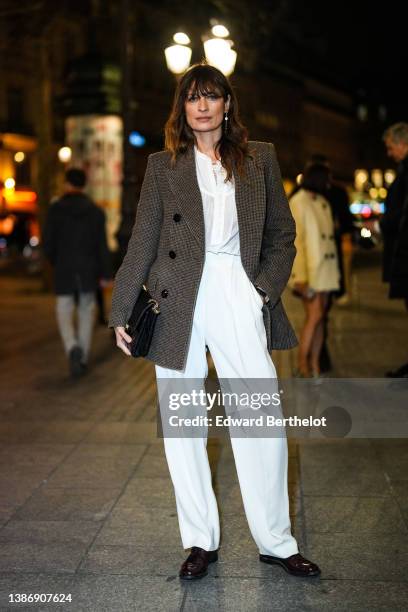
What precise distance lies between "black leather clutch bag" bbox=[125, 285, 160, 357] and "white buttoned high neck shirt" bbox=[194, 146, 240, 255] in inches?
13.0

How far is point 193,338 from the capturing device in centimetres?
422

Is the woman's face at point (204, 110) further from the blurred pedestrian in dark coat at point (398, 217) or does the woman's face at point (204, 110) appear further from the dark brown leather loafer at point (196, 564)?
the blurred pedestrian in dark coat at point (398, 217)

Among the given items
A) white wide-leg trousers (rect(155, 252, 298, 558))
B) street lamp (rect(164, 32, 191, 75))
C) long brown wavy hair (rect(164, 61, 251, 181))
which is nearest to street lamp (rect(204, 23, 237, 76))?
street lamp (rect(164, 32, 191, 75))

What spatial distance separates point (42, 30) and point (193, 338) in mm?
16943

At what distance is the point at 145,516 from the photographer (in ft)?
16.6

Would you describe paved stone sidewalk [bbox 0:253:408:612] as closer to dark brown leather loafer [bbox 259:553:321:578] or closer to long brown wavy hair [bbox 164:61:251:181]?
dark brown leather loafer [bbox 259:553:321:578]

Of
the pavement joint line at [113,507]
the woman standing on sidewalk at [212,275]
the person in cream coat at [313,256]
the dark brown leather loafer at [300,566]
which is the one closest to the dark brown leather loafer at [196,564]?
the woman standing on sidewalk at [212,275]

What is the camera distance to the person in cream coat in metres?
8.51

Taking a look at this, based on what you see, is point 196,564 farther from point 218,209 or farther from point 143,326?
point 218,209

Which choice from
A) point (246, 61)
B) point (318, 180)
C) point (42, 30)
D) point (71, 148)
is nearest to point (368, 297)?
point (246, 61)

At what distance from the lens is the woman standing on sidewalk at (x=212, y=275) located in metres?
4.12

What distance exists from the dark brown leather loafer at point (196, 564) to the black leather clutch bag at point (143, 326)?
0.85 meters

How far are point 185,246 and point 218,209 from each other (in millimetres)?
206

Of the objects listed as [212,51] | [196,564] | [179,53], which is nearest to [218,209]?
[196,564]
